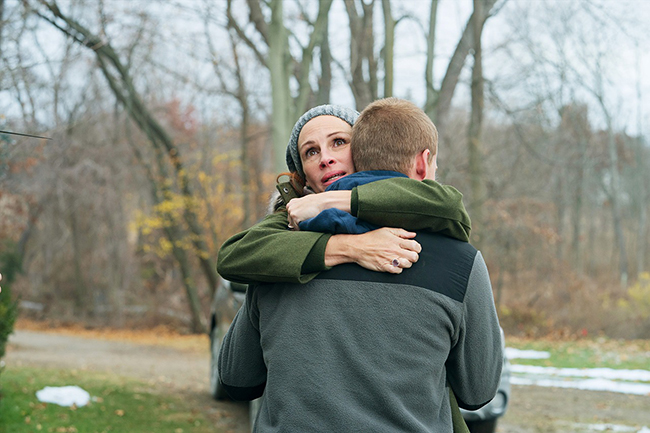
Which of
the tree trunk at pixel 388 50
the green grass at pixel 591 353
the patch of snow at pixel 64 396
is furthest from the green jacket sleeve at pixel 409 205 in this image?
the green grass at pixel 591 353

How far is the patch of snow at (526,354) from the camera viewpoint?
13.8 m

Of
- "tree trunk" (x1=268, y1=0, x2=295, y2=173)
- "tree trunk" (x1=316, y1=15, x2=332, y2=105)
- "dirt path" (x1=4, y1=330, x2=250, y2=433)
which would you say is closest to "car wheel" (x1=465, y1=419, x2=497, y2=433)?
"dirt path" (x1=4, y1=330, x2=250, y2=433)

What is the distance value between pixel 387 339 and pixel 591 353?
14.0 metres

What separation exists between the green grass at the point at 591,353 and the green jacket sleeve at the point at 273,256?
457 inches

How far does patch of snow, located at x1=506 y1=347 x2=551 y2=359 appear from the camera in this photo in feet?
45.4

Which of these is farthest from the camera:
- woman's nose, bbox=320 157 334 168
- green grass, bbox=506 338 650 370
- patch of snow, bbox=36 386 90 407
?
green grass, bbox=506 338 650 370

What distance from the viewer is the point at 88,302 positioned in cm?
2531

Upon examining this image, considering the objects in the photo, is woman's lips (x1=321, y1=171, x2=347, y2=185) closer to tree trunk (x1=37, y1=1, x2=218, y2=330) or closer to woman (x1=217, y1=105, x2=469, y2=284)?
woman (x1=217, y1=105, x2=469, y2=284)

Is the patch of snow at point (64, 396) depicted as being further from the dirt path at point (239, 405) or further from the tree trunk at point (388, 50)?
the tree trunk at point (388, 50)

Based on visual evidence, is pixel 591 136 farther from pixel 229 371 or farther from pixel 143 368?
pixel 229 371

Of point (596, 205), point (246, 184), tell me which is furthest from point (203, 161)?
point (596, 205)

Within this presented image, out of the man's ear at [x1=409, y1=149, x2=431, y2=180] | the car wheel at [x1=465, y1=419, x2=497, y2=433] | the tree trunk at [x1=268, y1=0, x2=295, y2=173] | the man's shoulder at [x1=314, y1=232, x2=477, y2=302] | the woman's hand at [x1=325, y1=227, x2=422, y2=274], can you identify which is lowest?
the car wheel at [x1=465, y1=419, x2=497, y2=433]

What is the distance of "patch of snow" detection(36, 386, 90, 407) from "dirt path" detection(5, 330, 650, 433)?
127 centimetres

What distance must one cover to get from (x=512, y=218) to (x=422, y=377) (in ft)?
70.4
